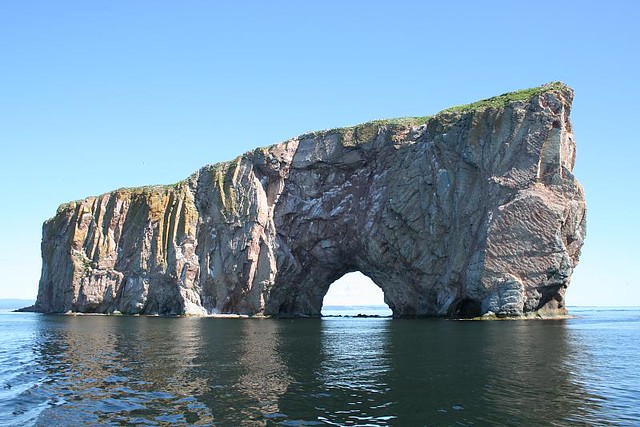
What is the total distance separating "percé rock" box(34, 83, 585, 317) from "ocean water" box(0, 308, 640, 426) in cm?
2922

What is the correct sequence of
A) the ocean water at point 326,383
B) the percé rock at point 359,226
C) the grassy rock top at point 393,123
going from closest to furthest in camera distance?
1. the ocean water at point 326,383
2. the percé rock at point 359,226
3. the grassy rock top at point 393,123

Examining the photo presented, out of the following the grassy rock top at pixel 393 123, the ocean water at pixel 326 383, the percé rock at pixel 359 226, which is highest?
the grassy rock top at pixel 393 123

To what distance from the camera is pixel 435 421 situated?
1944cm

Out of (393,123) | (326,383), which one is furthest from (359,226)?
(326,383)

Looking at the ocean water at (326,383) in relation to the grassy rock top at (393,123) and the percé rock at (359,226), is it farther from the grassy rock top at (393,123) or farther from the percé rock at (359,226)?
the grassy rock top at (393,123)

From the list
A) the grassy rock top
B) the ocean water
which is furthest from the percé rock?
the ocean water

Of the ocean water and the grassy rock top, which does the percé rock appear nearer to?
the grassy rock top

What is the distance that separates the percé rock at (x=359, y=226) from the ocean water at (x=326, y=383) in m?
29.2

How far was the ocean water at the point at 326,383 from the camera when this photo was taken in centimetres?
2019

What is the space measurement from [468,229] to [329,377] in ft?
185

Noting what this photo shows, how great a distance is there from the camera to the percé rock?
73562 millimetres

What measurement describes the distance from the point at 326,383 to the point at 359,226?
2670 inches

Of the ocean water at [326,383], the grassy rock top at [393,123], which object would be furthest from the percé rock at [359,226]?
the ocean water at [326,383]

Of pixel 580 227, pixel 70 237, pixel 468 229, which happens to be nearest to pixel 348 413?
pixel 468 229
